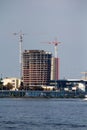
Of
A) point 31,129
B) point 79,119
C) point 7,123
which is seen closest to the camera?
point 31,129

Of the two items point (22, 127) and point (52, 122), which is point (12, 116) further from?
point (22, 127)

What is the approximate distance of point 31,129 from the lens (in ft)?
230

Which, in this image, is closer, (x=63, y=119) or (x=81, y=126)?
(x=81, y=126)

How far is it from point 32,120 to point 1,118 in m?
4.71

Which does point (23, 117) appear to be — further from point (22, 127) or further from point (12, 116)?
point (22, 127)

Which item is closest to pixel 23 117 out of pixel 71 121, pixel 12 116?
pixel 12 116

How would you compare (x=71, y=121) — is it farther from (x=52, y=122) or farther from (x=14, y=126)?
(x=14, y=126)

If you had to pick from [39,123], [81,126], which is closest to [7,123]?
[39,123]

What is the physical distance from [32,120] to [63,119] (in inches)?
162

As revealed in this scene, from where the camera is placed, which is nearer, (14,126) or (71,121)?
(14,126)

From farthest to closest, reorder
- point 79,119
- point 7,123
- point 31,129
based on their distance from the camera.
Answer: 1. point 79,119
2. point 7,123
3. point 31,129

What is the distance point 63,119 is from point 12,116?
7.38m

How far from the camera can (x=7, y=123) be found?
7644 centimetres

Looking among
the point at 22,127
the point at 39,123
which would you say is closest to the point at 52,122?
the point at 39,123
